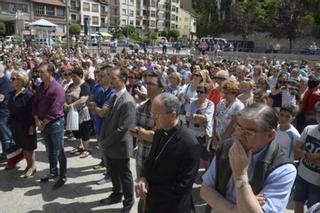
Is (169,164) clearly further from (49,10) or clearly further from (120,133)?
(49,10)

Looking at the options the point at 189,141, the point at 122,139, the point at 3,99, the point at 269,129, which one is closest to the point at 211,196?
the point at 269,129

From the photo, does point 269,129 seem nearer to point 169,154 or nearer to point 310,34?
point 169,154

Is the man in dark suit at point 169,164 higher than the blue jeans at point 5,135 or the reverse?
higher

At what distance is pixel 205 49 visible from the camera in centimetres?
3675

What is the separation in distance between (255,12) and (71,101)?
144 ft

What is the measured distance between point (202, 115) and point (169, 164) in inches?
106

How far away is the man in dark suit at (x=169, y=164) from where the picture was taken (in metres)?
3.14

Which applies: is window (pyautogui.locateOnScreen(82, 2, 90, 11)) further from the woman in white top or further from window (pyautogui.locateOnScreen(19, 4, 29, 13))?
the woman in white top

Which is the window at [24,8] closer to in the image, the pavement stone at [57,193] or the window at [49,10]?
the window at [49,10]

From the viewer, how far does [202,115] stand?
5.73m

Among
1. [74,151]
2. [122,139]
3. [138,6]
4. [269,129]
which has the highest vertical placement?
[138,6]


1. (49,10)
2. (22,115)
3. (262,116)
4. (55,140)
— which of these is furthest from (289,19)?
(49,10)

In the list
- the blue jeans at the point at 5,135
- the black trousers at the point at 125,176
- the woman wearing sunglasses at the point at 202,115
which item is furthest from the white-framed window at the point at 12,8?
the black trousers at the point at 125,176

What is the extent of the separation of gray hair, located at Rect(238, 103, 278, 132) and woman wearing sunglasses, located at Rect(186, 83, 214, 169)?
11.3 feet
